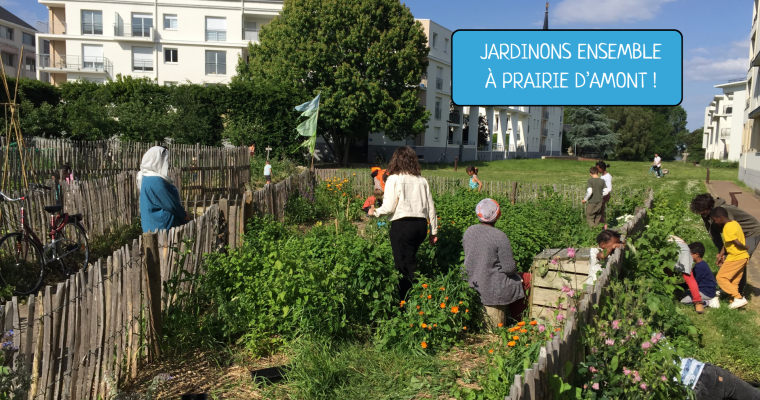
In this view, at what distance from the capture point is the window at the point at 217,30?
134ft

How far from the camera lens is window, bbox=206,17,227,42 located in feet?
134

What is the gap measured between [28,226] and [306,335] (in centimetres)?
478

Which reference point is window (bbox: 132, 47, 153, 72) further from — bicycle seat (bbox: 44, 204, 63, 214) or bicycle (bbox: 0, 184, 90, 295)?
bicycle seat (bbox: 44, 204, 63, 214)

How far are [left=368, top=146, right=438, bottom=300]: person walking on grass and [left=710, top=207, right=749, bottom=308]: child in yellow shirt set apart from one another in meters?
3.83

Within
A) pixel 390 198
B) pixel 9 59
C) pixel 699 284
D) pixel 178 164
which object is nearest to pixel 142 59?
pixel 9 59

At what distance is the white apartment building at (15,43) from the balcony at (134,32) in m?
18.6

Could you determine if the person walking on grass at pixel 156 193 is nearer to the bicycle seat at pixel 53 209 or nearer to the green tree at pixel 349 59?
the bicycle seat at pixel 53 209

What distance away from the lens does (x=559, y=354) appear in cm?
261

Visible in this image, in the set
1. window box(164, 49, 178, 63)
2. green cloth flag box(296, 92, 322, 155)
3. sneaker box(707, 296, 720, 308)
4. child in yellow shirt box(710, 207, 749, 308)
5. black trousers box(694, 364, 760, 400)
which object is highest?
window box(164, 49, 178, 63)

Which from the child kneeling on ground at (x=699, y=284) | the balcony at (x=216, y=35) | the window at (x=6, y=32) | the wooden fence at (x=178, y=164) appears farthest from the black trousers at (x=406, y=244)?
the window at (x=6, y=32)

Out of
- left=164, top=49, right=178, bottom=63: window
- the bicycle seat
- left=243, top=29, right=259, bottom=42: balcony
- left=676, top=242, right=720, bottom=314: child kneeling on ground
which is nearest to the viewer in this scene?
left=676, top=242, right=720, bottom=314: child kneeling on ground

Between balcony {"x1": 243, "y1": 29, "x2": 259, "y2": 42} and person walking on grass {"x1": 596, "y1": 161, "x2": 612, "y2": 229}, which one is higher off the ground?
balcony {"x1": 243, "y1": 29, "x2": 259, "y2": 42}

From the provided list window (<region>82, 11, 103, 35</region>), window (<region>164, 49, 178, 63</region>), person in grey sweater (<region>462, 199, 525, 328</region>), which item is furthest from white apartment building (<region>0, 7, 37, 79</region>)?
person in grey sweater (<region>462, 199, 525, 328</region>)

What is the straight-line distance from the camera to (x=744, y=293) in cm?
700
